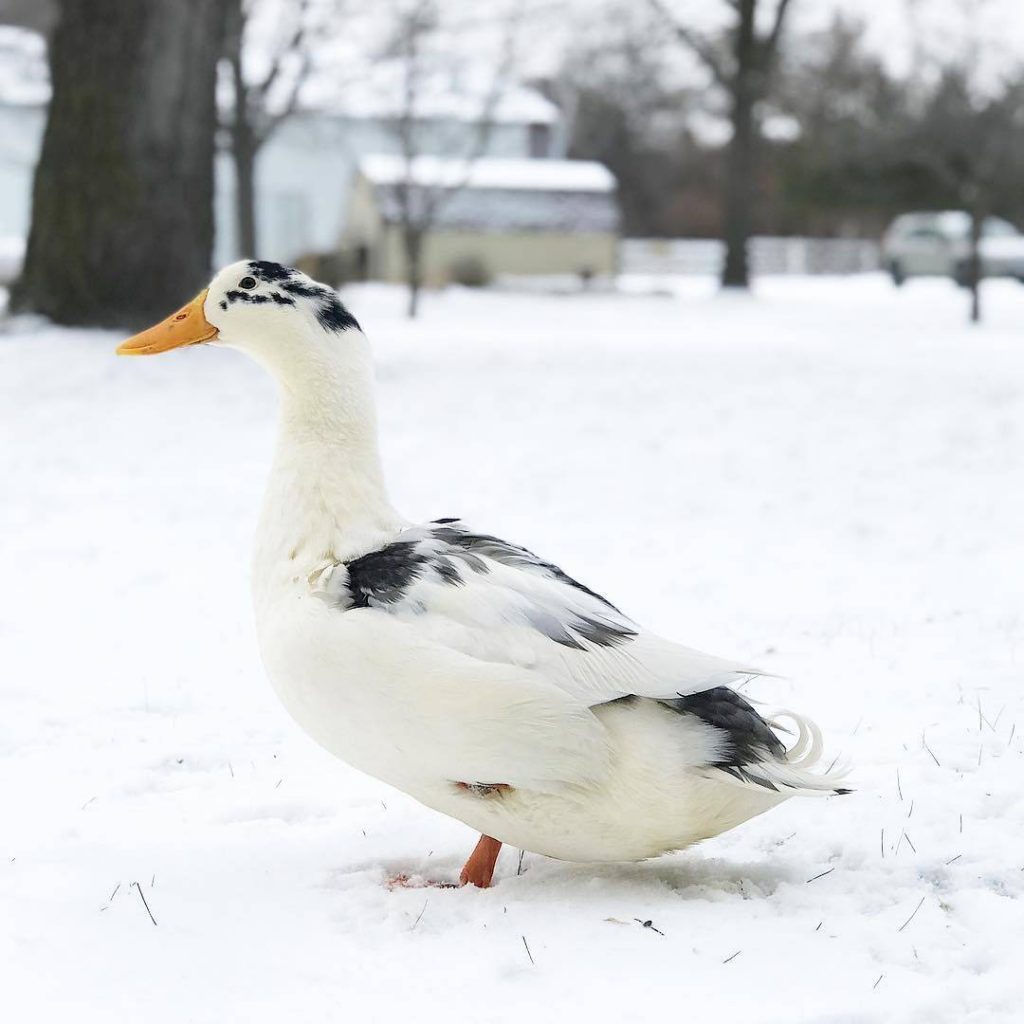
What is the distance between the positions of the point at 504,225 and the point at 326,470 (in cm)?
3620

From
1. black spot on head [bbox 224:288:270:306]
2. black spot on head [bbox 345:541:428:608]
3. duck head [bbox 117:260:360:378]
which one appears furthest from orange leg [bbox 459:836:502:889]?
black spot on head [bbox 224:288:270:306]

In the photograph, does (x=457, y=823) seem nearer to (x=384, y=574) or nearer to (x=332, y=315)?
(x=384, y=574)

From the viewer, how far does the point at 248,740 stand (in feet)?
13.9

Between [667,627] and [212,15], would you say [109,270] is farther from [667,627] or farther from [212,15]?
[667,627]

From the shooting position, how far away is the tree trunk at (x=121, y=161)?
11625 millimetres

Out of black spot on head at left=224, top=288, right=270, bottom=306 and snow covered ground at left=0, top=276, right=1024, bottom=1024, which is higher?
black spot on head at left=224, top=288, right=270, bottom=306

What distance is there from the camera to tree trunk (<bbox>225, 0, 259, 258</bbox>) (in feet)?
63.0

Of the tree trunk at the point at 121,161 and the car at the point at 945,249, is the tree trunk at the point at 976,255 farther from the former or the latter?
the car at the point at 945,249

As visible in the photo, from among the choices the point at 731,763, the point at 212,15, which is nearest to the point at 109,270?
the point at 212,15

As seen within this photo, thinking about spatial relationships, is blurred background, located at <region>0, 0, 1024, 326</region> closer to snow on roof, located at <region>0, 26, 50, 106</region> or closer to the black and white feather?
snow on roof, located at <region>0, 26, 50, 106</region>

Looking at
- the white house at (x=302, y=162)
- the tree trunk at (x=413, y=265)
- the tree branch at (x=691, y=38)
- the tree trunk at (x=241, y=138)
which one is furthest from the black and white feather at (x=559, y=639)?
the white house at (x=302, y=162)

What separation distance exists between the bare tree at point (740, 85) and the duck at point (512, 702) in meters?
26.1

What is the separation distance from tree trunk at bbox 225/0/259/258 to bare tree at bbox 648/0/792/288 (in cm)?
955

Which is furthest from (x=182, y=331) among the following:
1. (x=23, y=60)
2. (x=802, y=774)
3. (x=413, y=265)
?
(x=23, y=60)
